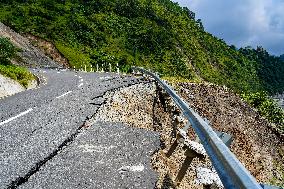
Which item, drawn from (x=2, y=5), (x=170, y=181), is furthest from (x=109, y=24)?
(x=170, y=181)

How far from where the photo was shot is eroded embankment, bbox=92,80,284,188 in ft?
27.2

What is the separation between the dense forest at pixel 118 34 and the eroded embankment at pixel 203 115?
87.3ft

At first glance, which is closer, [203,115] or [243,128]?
[203,115]

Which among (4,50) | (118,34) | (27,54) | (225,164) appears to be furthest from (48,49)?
(225,164)

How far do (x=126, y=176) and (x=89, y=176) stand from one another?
478 millimetres

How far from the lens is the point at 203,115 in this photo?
1016 inches

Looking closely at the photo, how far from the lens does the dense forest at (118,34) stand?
80.9 meters

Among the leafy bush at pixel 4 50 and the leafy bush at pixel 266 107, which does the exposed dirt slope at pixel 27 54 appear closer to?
the leafy bush at pixel 4 50

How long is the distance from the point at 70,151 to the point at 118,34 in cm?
9614

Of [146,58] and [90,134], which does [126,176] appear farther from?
[146,58]

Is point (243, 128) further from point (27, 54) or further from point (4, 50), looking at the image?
point (27, 54)

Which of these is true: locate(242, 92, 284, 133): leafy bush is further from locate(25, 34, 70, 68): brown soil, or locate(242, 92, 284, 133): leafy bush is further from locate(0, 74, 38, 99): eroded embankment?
locate(0, 74, 38, 99): eroded embankment

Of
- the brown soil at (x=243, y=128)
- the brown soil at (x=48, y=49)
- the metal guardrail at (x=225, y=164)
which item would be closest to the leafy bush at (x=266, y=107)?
the brown soil at (x=243, y=128)

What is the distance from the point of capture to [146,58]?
98.0 meters
